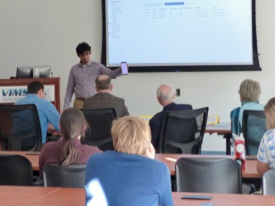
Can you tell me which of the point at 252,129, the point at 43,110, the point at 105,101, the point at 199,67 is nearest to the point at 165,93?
the point at 105,101

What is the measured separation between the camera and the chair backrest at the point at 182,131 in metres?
5.33

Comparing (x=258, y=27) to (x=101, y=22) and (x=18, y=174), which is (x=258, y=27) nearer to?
(x=101, y=22)

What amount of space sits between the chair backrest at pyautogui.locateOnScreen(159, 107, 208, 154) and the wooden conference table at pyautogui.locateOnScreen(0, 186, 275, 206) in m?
2.18

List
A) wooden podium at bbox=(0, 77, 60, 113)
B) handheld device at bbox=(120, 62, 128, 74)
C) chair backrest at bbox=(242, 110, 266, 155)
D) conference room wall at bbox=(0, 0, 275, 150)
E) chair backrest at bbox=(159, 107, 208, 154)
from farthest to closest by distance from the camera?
conference room wall at bbox=(0, 0, 275, 150) < wooden podium at bbox=(0, 77, 60, 113) < handheld device at bbox=(120, 62, 128, 74) < chair backrest at bbox=(159, 107, 208, 154) < chair backrest at bbox=(242, 110, 266, 155)

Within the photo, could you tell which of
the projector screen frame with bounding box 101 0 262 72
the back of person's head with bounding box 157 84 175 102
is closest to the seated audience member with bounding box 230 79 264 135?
the back of person's head with bounding box 157 84 175 102

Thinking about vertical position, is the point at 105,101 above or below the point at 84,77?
below

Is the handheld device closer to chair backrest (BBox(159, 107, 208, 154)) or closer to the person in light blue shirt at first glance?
the person in light blue shirt

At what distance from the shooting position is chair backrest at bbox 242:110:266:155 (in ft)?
16.8

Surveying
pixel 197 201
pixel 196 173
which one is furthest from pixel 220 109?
pixel 197 201

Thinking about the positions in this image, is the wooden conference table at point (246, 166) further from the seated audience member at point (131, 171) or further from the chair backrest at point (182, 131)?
the seated audience member at point (131, 171)

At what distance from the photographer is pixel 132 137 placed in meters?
2.62

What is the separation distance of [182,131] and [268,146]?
181 centimetres

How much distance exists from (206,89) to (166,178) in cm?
630

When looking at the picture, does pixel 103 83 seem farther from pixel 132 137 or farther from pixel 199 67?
pixel 132 137
